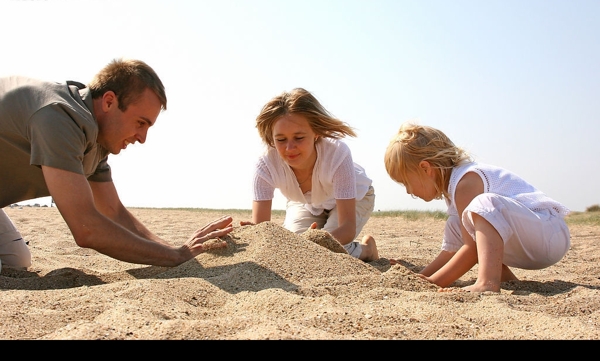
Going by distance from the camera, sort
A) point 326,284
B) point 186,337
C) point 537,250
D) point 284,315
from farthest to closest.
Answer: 1. point 537,250
2. point 326,284
3. point 284,315
4. point 186,337

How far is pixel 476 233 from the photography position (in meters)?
3.12

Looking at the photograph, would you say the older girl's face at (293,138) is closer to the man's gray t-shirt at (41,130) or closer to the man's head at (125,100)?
the man's head at (125,100)

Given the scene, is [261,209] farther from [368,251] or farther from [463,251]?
[463,251]

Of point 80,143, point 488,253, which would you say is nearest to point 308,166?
point 488,253

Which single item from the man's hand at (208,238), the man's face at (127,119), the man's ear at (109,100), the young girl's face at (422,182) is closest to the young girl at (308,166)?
the man's hand at (208,238)

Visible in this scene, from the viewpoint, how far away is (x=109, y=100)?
3361 mm

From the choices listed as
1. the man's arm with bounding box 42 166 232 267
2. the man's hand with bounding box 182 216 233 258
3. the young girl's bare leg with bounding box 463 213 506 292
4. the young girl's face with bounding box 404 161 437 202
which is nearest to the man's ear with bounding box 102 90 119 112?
the man's arm with bounding box 42 166 232 267

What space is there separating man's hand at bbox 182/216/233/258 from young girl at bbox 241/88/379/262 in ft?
1.36

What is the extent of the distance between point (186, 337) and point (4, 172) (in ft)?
7.17

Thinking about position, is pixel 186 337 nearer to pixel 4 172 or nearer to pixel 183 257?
pixel 183 257

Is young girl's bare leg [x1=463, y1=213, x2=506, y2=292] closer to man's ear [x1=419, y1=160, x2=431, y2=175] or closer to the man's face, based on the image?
man's ear [x1=419, y1=160, x2=431, y2=175]

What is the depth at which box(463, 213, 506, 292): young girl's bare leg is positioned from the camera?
117 inches

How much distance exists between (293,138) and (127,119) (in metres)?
1.33
